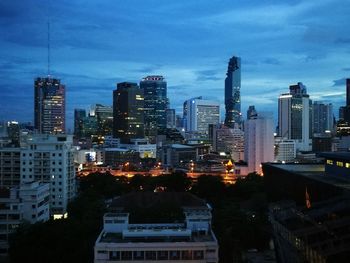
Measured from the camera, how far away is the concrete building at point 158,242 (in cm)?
2097

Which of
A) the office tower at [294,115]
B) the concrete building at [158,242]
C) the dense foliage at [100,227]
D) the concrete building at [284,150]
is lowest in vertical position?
the dense foliage at [100,227]

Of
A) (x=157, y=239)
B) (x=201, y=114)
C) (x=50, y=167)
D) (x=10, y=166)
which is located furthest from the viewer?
(x=201, y=114)

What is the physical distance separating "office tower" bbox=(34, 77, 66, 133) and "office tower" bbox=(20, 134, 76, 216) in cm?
9098

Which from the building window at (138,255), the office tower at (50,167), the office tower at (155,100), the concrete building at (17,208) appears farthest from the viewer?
the office tower at (155,100)

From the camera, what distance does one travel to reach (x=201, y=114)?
586ft

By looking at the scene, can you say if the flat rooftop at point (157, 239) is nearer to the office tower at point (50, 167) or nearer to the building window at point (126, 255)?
the building window at point (126, 255)

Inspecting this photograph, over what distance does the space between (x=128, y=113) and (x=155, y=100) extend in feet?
83.6

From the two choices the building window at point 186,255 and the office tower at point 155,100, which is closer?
the building window at point 186,255

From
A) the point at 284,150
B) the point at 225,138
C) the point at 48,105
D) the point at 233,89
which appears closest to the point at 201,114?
the point at 233,89

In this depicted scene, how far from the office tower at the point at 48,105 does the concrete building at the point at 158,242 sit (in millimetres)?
110720

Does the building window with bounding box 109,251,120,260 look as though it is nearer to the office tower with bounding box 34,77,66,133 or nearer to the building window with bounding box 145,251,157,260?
the building window with bounding box 145,251,157,260

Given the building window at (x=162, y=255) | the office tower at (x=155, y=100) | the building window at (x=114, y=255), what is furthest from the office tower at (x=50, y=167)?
the office tower at (x=155, y=100)

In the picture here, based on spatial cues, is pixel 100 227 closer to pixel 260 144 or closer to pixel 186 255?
pixel 186 255

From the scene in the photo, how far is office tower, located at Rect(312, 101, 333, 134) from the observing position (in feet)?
520
